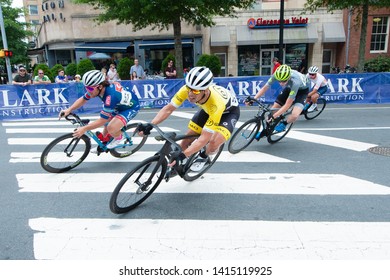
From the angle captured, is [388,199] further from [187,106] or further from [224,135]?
[187,106]

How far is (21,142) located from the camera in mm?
8273

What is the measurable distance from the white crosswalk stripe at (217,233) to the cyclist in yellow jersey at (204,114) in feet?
2.45

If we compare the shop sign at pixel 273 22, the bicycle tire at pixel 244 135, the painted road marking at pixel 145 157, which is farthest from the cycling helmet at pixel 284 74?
the shop sign at pixel 273 22

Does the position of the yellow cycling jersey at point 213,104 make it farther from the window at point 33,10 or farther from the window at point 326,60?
the window at point 33,10

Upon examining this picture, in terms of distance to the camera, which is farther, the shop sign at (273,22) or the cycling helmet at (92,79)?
the shop sign at (273,22)

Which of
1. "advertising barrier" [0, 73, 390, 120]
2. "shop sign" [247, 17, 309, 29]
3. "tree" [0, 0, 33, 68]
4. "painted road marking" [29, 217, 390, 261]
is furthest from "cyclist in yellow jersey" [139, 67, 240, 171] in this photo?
"tree" [0, 0, 33, 68]

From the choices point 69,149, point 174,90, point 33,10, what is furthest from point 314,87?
point 33,10

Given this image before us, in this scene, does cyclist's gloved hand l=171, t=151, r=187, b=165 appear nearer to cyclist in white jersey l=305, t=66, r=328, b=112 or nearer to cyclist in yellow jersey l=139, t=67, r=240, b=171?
cyclist in yellow jersey l=139, t=67, r=240, b=171

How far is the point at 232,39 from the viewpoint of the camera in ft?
82.0

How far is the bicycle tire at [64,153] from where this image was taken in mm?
5660

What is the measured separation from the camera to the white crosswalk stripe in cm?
327

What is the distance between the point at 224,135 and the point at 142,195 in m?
1.42

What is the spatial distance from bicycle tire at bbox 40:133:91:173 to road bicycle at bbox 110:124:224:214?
206cm

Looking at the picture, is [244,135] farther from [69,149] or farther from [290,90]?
[69,149]
